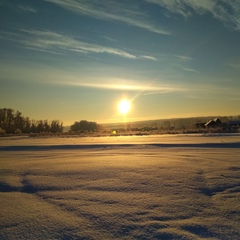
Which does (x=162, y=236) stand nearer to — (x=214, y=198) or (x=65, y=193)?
(x=214, y=198)

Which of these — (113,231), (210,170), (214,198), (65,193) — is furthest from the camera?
(210,170)

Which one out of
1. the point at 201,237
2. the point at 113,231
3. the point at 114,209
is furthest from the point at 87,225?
the point at 201,237

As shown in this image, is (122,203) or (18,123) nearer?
(122,203)

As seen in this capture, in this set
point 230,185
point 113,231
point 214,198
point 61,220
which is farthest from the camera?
point 230,185

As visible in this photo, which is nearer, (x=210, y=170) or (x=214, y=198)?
(x=214, y=198)

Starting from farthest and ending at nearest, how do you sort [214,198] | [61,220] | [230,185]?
[230,185] → [214,198] → [61,220]

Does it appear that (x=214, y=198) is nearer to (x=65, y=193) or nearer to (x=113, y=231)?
(x=113, y=231)

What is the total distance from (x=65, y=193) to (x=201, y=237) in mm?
2143

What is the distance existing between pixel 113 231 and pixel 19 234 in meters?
0.89

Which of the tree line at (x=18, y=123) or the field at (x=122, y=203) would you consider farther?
the tree line at (x=18, y=123)

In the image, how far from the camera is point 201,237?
8.21 feet

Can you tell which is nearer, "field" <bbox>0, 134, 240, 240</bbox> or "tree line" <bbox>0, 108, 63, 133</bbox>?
"field" <bbox>0, 134, 240, 240</bbox>

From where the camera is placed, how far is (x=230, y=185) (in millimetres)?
4305

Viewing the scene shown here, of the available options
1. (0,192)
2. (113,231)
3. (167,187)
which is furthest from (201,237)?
(0,192)
